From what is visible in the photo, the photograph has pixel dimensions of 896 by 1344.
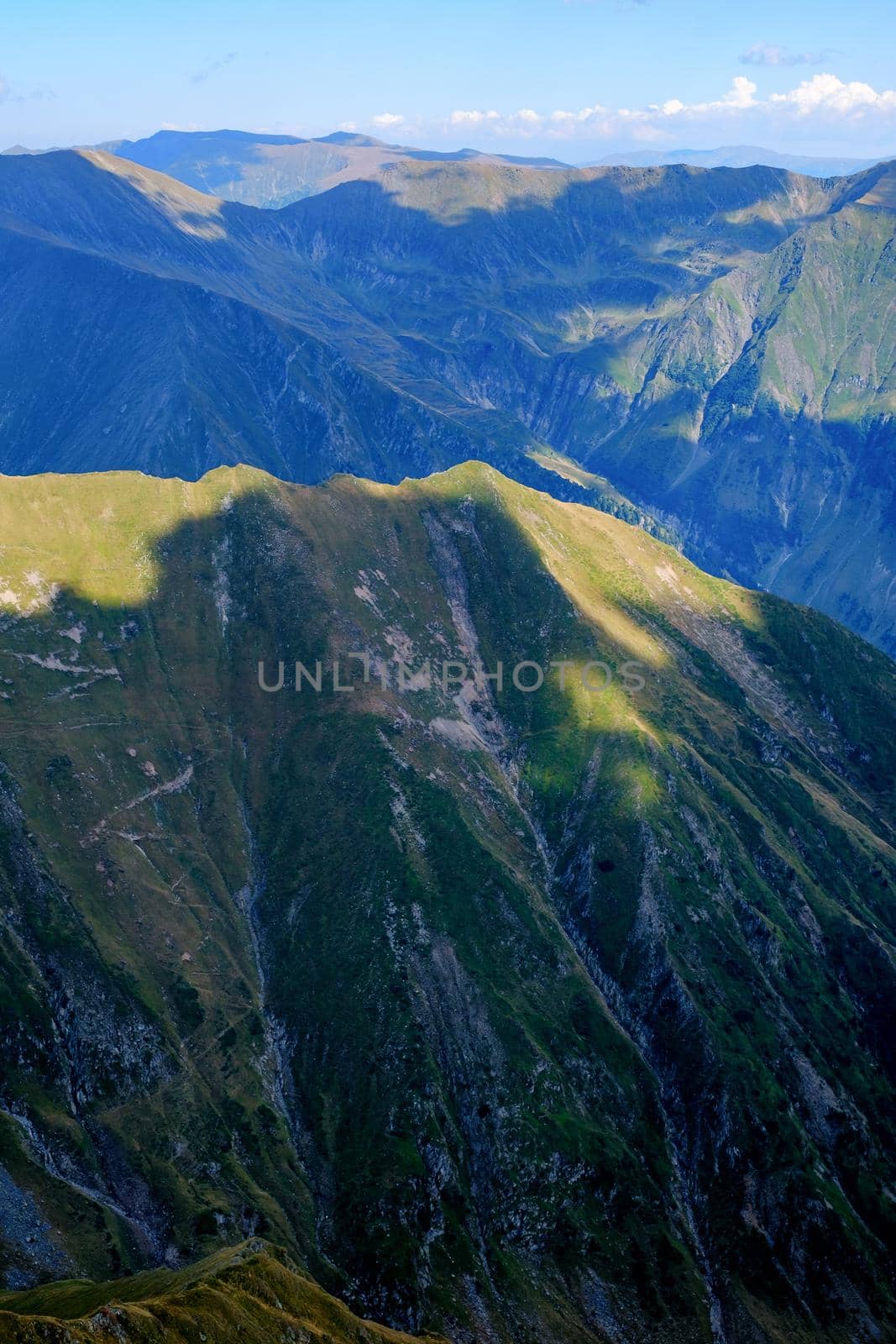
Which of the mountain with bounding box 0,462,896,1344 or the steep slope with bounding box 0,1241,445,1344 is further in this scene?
the mountain with bounding box 0,462,896,1344

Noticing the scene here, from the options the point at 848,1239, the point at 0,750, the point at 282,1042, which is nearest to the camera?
the point at 848,1239

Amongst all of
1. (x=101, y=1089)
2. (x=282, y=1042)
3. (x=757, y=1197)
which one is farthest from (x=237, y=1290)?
(x=757, y=1197)

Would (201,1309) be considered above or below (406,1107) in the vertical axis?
above

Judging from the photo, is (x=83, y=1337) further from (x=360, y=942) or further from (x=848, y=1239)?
(x=848, y=1239)

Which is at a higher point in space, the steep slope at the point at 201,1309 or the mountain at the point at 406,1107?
the steep slope at the point at 201,1309

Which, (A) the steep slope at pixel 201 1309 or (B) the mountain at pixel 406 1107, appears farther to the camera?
(B) the mountain at pixel 406 1107

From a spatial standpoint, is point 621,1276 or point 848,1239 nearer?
point 621,1276

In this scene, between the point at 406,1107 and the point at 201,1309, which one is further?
the point at 406,1107

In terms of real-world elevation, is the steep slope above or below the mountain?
above
